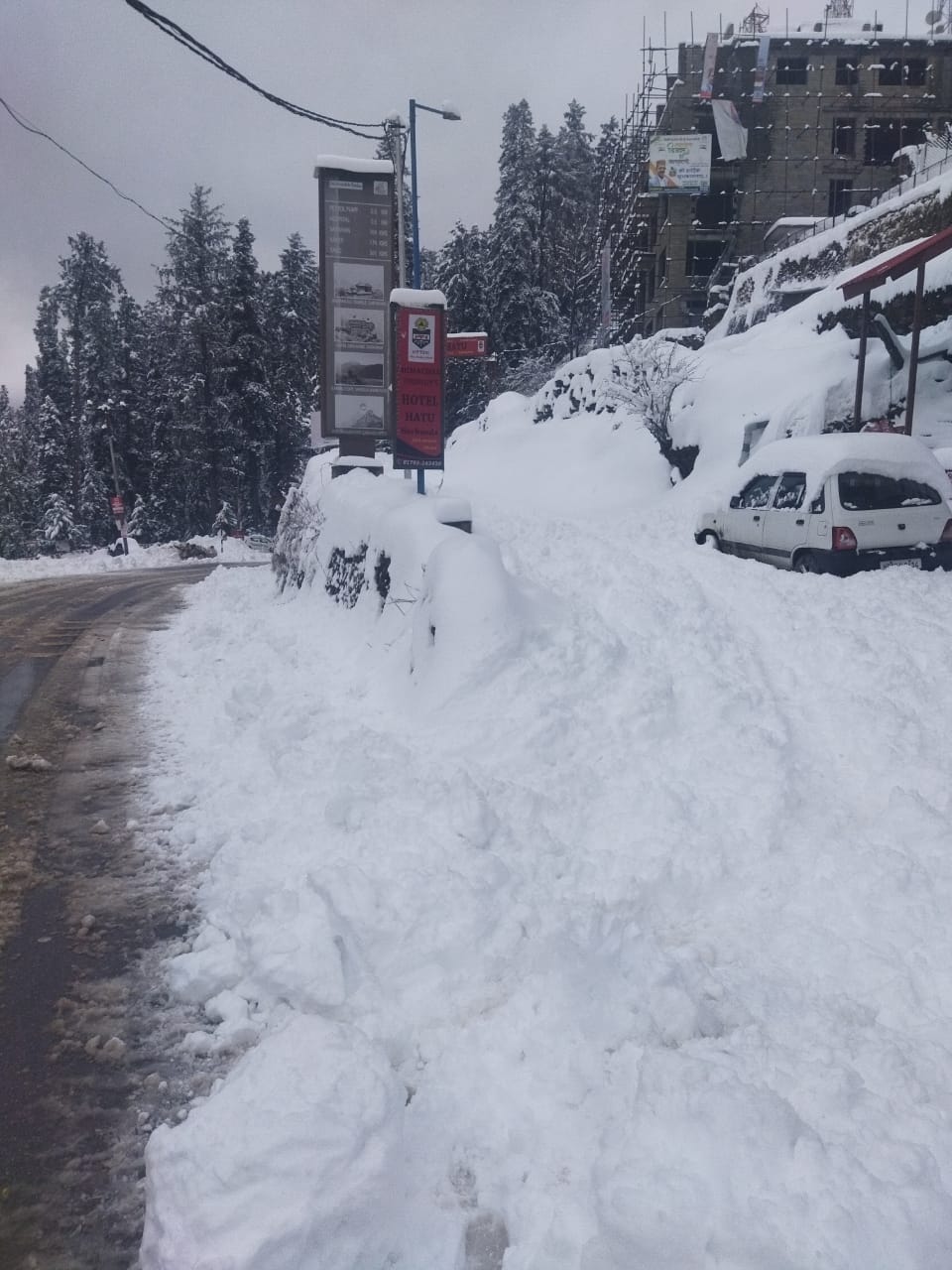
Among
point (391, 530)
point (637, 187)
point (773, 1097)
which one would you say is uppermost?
point (637, 187)

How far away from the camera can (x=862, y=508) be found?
368 inches

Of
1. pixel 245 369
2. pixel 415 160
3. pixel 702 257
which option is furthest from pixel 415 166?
pixel 702 257

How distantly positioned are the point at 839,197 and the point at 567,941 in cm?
4619

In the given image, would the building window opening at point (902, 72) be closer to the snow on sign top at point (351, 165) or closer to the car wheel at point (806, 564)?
the snow on sign top at point (351, 165)

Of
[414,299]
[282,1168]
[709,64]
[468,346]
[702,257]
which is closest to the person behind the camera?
[282,1168]

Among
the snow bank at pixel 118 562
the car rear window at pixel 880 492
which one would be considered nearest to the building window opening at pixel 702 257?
the snow bank at pixel 118 562

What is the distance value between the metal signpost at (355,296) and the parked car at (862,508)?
7.91 metres

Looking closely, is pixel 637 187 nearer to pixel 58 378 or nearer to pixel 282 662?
pixel 58 378

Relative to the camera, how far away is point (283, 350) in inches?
1694

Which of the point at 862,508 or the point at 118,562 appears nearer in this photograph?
the point at 862,508

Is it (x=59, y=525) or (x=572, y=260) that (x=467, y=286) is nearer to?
(x=572, y=260)

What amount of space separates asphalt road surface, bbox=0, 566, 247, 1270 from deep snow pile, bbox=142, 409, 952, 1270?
0.21 metres

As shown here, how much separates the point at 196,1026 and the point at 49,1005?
2.21ft

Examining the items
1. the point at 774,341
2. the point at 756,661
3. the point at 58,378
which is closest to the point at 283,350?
the point at 58,378
